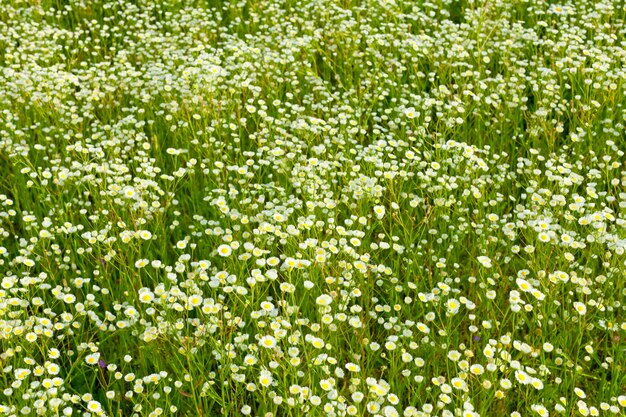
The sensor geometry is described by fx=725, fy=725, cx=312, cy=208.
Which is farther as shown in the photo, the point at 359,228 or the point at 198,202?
the point at 198,202

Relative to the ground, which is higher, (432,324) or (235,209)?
(235,209)

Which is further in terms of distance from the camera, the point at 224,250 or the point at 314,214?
the point at 314,214

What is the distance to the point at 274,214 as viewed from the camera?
3760 mm

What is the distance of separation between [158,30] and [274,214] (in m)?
3.31

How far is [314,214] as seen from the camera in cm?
393

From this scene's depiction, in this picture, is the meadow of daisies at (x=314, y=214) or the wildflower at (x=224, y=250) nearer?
the meadow of daisies at (x=314, y=214)

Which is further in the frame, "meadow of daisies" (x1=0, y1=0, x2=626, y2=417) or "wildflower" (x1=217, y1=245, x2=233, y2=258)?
"wildflower" (x1=217, y1=245, x2=233, y2=258)

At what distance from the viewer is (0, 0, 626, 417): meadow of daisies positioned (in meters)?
3.16

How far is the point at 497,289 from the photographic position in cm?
378

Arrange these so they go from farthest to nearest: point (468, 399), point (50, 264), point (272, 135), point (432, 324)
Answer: point (272, 135)
point (50, 264)
point (432, 324)
point (468, 399)

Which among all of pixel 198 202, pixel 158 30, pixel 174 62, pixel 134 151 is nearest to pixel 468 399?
pixel 198 202

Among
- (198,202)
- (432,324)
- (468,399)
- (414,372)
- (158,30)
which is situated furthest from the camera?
(158,30)

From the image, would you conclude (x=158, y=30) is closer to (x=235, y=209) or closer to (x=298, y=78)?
(x=298, y=78)

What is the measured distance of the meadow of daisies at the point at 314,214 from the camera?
316cm
